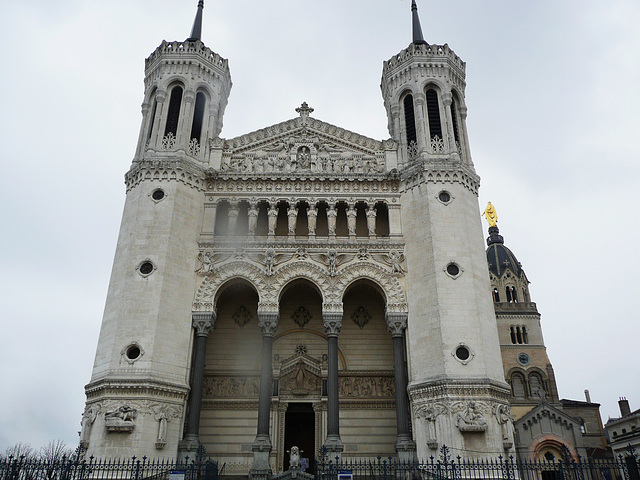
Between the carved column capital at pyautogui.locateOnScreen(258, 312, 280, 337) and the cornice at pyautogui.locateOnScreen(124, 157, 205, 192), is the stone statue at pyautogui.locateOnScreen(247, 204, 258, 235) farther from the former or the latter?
the carved column capital at pyautogui.locateOnScreen(258, 312, 280, 337)

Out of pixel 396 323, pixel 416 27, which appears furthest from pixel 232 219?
pixel 416 27

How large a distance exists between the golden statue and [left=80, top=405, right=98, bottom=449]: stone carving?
6135cm

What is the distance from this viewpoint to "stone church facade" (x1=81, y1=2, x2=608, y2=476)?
20875mm

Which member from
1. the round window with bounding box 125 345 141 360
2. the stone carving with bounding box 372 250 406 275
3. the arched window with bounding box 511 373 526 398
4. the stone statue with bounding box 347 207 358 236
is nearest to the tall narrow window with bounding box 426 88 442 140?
the stone statue with bounding box 347 207 358 236

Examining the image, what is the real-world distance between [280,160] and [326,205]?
3.52 meters

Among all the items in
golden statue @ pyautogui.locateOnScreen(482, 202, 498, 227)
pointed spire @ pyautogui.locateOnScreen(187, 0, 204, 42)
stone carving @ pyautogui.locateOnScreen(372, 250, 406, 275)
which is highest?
golden statue @ pyautogui.locateOnScreen(482, 202, 498, 227)

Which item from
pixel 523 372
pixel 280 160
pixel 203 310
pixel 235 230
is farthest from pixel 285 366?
pixel 523 372

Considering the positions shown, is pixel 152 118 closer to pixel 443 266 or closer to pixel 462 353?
pixel 443 266

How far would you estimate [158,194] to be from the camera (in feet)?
80.9

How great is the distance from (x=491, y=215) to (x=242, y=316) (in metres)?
54.2

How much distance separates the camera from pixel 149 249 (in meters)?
23.2

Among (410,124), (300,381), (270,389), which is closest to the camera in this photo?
(270,389)

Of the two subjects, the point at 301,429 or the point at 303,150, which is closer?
the point at 301,429

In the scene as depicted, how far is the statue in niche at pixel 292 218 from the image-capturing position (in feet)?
82.2
